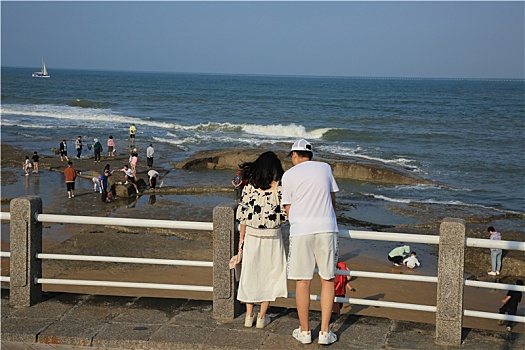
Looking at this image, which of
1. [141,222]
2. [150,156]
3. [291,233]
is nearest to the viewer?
[291,233]

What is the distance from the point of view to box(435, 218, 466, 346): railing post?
18.4 ft

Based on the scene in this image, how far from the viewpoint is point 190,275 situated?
14.0 metres

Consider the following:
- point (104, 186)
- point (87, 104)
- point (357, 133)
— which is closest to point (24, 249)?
point (104, 186)

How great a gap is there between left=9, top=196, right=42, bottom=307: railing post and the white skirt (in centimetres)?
212

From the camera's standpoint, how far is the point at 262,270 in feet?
19.3

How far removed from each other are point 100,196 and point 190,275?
10059 millimetres

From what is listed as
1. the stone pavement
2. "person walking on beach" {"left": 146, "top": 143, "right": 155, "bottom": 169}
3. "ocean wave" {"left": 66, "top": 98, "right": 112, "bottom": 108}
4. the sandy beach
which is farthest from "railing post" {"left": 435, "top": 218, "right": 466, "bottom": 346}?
"ocean wave" {"left": 66, "top": 98, "right": 112, "bottom": 108}

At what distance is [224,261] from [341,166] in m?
23.1

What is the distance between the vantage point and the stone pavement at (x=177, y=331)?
5691 mm

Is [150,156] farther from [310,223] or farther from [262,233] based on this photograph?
[310,223]

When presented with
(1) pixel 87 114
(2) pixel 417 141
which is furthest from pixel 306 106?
(2) pixel 417 141

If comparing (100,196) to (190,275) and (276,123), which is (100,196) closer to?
(190,275)

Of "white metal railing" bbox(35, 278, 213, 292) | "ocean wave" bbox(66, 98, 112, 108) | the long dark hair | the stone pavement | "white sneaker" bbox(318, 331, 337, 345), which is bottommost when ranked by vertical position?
the stone pavement

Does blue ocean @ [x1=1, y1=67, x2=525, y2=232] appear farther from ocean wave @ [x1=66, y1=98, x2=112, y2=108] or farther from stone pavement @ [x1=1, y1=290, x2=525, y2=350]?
stone pavement @ [x1=1, y1=290, x2=525, y2=350]
